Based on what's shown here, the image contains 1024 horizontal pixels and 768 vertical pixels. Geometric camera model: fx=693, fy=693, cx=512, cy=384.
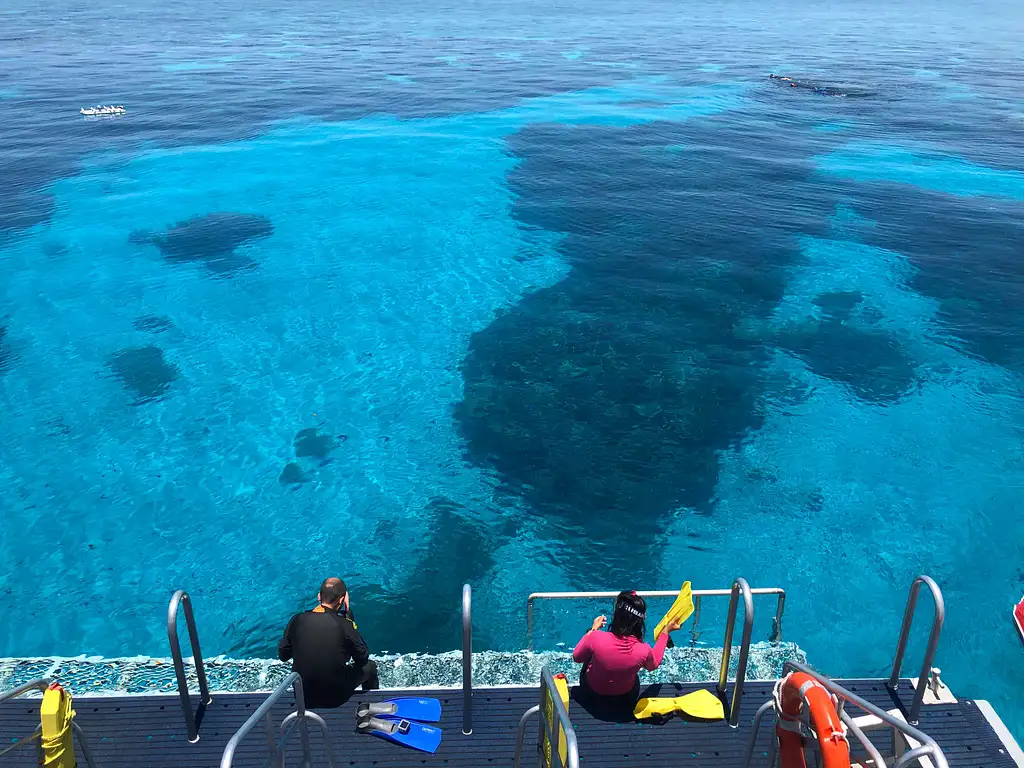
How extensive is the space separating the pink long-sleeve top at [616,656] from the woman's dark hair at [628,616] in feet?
0.21

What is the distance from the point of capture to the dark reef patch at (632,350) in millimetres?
13000

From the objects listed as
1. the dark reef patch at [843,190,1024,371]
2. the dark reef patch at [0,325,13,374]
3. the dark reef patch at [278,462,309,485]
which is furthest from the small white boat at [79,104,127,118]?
the dark reef patch at [843,190,1024,371]

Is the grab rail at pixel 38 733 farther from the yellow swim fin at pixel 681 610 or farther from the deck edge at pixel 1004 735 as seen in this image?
the deck edge at pixel 1004 735

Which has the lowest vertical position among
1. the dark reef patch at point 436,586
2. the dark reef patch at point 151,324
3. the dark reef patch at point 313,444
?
the dark reef patch at point 436,586

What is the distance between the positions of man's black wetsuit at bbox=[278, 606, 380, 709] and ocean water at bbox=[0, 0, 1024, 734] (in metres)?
4.06

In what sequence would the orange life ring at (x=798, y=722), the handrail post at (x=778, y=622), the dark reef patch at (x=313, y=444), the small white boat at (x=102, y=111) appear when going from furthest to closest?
the small white boat at (x=102, y=111)
the dark reef patch at (x=313, y=444)
the handrail post at (x=778, y=622)
the orange life ring at (x=798, y=722)

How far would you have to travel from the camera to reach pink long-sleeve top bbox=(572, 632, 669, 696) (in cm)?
628

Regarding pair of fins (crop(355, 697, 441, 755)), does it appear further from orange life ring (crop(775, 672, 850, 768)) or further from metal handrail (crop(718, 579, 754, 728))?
orange life ring (crop(775, 672, 850, 768))

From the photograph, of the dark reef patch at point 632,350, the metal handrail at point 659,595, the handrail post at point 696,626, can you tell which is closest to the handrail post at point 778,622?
the metal handrail at point 659,595

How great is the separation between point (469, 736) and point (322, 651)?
5.48ft

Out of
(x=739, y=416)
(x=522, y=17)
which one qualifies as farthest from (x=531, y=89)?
(x=522, y=17)

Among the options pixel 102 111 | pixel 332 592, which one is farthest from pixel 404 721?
pixel 102 111

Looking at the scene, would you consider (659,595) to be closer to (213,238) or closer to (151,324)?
(151,324)

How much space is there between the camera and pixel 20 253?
21453mm
